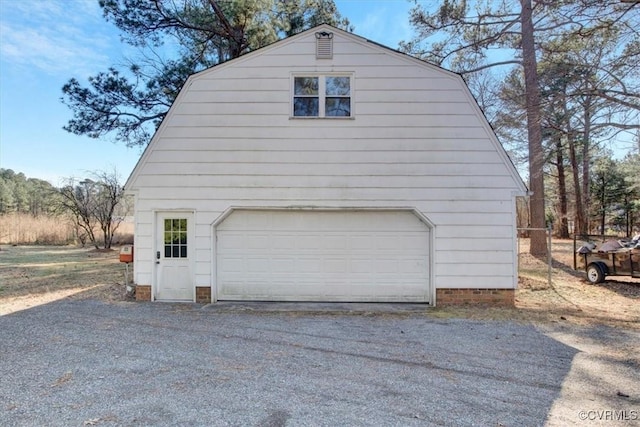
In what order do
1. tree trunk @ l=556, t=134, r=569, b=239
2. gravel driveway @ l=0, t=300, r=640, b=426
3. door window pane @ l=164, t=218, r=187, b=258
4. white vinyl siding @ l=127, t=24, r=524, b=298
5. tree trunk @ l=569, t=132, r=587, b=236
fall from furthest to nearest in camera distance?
tree trunk @ l=556, t=134, r=569, b=239 < tree trunk @ l=569, t=132, r=587, b=236 < door window pane @ l=164, t=218, r=187, b=258 < white vinyl siding @ l=127, t=24, r=524, b=298 < gravel driveway @ l=0, t=300, r=640, b=426

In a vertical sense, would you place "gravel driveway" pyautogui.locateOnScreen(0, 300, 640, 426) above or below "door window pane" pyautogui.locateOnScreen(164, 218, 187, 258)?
below

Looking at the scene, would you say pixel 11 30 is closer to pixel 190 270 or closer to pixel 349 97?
pixel 190 270

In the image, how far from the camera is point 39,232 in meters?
23.6

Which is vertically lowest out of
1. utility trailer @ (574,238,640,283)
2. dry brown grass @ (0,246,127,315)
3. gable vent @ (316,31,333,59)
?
dry brown grass @ (0,246,127,315)

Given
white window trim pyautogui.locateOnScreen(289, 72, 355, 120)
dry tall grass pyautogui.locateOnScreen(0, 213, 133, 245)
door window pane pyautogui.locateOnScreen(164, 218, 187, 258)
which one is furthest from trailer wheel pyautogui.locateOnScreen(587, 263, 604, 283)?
dry tall grass pyautogui.locateOnScreen(0, 213, 133, 245)

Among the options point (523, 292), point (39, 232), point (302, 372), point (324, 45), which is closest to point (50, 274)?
→ point (324, 45)

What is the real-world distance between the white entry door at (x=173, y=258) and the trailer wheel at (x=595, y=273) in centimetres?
1048

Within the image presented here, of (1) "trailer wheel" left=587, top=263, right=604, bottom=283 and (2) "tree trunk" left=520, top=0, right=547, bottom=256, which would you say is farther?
(2) "tree trunk" left=520, top=0, right=547, bottom=256

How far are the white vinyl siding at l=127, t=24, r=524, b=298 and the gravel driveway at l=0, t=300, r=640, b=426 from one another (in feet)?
6.30

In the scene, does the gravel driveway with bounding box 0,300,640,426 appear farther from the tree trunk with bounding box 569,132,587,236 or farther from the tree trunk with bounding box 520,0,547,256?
the tree trunk with bounding box 569,132,587,236

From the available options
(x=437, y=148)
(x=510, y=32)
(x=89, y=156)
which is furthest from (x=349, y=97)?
(x=89, y=156)

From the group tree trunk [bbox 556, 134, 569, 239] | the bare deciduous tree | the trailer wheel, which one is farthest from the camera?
tree trunk [bbox 556, 134, 569, 239]

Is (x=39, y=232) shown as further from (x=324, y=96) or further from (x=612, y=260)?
(x=612, y=260)

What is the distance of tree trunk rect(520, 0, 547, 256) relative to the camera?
37.7 ft
